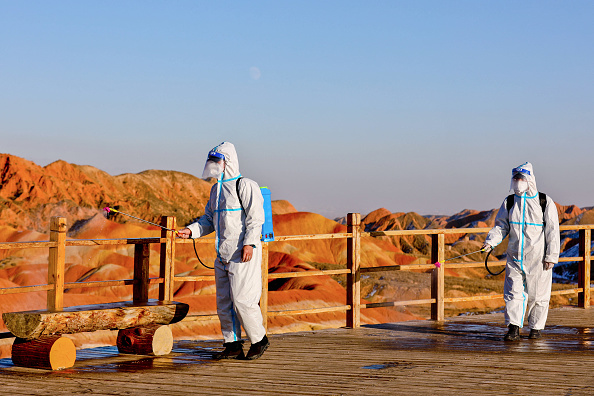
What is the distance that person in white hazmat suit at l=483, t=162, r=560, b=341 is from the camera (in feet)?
22.5

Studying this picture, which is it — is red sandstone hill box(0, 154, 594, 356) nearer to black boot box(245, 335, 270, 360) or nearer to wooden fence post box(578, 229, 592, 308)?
wooden fence post box(578, 229, 592, 308)

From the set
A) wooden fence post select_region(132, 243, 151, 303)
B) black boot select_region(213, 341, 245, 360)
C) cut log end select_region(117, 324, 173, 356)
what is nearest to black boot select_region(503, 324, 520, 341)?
black boot select_region(213, 341, 245, 360)

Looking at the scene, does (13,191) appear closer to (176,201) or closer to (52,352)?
(176,201)

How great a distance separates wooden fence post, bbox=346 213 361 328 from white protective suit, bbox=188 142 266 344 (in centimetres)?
222

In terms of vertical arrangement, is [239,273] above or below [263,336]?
above

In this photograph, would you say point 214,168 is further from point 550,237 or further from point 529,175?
point 550,237

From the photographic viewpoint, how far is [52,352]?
5445mm

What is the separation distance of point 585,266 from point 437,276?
8.98 feet

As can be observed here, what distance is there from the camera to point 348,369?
5453mm

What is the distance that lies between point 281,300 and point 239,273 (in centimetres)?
2813

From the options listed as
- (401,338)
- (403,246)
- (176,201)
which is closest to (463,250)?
(403,246)

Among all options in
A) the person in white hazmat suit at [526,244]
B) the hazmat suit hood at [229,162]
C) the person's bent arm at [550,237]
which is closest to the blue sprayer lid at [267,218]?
the hazmat suit hood at [229,162]

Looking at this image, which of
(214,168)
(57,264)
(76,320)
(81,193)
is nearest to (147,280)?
(57,264)

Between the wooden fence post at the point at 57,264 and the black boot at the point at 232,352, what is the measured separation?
1.39m
